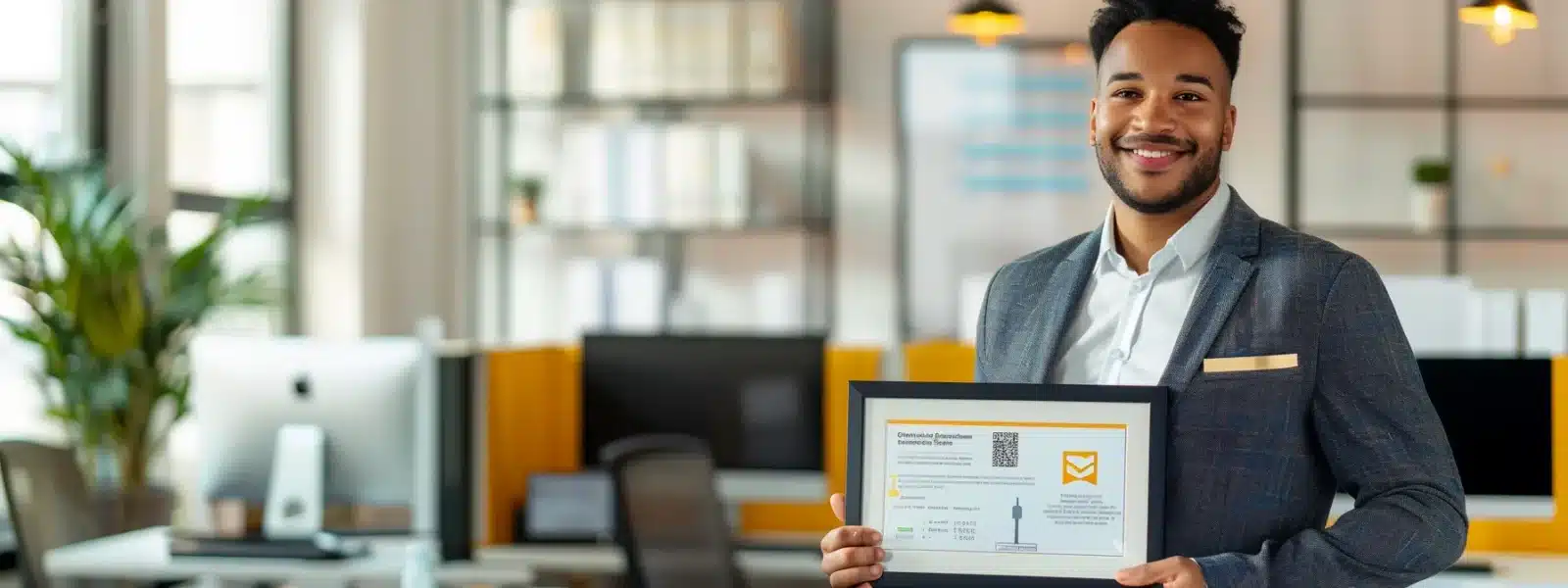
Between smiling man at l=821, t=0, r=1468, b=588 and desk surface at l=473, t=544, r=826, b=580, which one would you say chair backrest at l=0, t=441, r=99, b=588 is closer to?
desk surface at l=473, t=544, r=826, b=580

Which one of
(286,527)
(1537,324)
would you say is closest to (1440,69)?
(1537,324)

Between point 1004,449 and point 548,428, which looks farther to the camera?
point 548,428

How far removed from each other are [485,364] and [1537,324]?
104 inches

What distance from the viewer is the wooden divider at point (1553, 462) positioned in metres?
3.43

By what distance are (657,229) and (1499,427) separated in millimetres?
2841

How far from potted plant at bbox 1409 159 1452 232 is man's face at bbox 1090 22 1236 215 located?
13.6 feet

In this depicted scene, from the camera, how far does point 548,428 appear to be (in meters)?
4.04

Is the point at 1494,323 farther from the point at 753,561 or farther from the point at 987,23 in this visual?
the point at 753,561

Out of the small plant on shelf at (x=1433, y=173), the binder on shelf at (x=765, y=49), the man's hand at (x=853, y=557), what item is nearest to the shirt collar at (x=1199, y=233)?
the man's hand at (x=853, y=557)

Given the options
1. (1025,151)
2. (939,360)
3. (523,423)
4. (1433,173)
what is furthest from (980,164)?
(523,423)

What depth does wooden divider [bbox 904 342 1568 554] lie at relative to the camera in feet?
11.2

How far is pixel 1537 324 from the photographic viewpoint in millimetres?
4016

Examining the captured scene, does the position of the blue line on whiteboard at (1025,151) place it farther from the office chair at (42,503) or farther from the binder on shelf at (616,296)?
the office chair at (42,503)

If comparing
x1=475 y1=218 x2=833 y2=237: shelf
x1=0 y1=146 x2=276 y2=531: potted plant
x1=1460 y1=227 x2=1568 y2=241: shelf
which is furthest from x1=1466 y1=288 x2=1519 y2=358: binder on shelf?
x1=0 y1=146 x2=276 y2=531: potted plant
